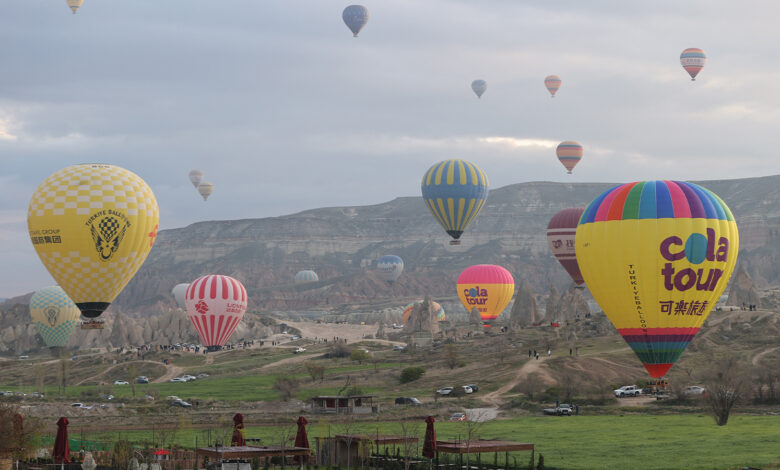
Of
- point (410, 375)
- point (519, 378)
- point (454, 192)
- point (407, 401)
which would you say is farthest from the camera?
point (454, 192)

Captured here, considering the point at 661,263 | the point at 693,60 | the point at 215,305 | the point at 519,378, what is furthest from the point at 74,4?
the point at 693,60

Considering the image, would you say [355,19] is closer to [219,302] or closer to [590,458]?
[219,302]

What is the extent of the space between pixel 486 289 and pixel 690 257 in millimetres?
110569

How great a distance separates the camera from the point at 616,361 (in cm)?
10794

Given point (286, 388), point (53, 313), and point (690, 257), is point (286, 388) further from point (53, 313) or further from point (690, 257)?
point (53, 313)

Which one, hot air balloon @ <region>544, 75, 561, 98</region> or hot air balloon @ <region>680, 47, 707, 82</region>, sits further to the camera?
hot air balloon @ <region>544, 75, 561, 98</region>

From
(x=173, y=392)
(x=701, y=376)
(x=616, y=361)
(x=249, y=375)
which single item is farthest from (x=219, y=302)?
(x=701, y=376)

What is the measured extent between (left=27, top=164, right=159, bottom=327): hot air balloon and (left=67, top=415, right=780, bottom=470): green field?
13.7m

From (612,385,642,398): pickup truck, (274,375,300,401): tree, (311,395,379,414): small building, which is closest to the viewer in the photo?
(311,395,379,414): small building

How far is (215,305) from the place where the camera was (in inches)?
5502

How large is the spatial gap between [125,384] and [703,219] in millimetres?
90209

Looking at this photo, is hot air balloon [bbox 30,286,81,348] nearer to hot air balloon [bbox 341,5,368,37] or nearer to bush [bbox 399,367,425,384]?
hot air balloon [bbox 341,5,368,37]

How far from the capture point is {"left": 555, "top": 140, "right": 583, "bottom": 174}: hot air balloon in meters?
174

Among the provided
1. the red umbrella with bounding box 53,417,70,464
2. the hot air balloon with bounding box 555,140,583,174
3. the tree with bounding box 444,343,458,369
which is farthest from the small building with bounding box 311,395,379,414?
the hot air balloon with bounding box 555,140,583,174
